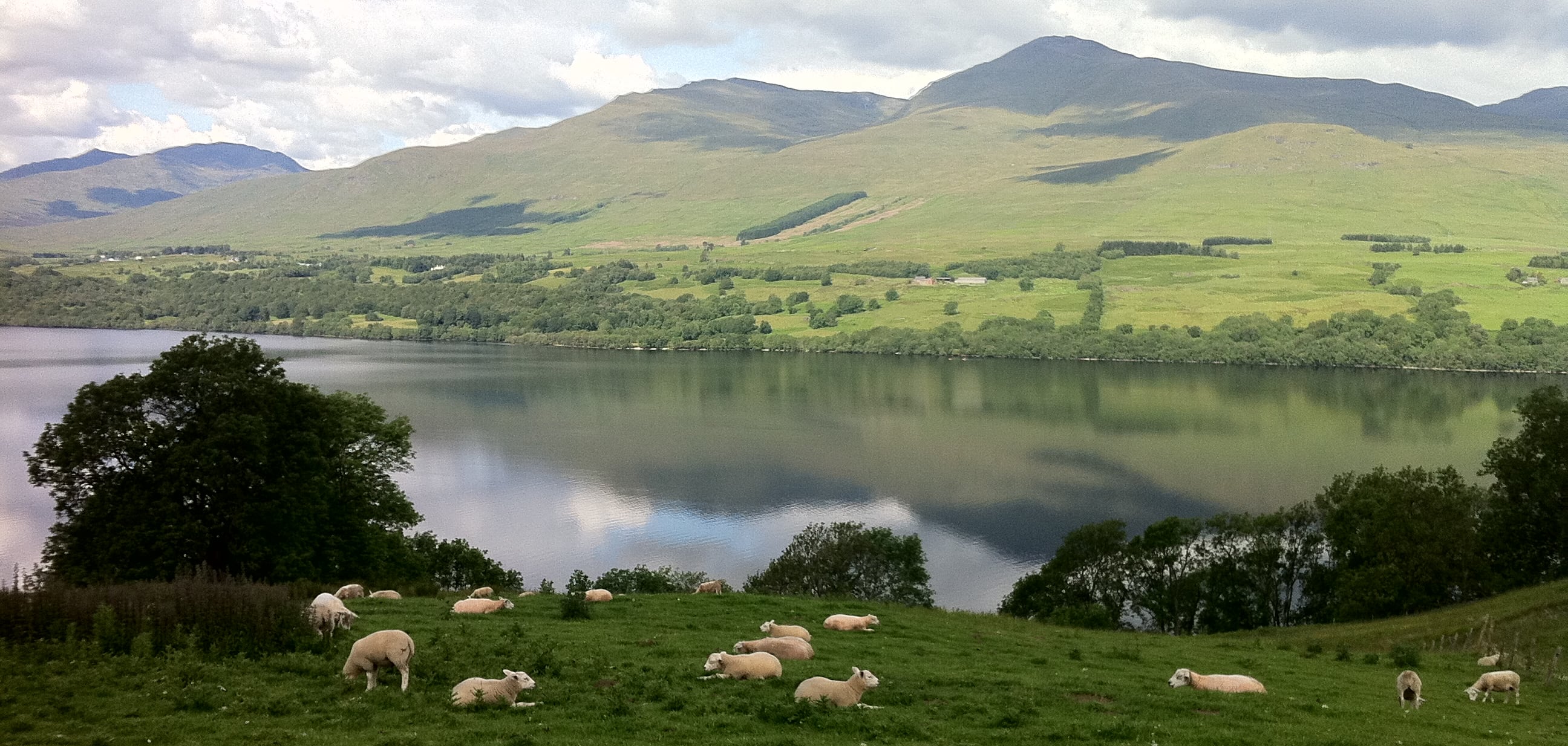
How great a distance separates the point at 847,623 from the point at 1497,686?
9619mm

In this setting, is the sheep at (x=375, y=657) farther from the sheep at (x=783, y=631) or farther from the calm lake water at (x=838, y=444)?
the calm lake water at (x=838, y=444)

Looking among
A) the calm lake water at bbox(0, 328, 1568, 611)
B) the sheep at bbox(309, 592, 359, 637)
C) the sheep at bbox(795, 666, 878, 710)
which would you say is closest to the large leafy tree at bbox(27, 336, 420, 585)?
the sheep at bbox(309, 592, 359, 637)

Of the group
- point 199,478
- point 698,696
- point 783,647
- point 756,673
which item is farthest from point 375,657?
point 199,478

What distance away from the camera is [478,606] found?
16.8m

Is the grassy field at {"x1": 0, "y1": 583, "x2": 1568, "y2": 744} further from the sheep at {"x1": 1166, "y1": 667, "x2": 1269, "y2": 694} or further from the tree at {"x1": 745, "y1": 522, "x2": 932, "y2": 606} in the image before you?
the tree at {"x1": 745, "y1": 522, "x2": 932, "y2": 606}

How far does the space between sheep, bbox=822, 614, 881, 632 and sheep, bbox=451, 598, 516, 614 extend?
5559 mm

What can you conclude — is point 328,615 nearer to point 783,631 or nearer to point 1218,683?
point 783,631

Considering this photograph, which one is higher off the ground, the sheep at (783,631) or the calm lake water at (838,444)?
the sheep at (783,631)

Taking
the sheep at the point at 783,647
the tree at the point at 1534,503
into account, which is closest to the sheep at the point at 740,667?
the sheep at the point at 783,647

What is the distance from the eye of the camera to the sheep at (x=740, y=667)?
12344 millimetres

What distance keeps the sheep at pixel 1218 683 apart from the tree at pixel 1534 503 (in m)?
26.0

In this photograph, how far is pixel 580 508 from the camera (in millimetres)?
58125

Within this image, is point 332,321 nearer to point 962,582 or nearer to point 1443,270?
point 962,582

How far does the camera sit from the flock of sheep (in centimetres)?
1079
